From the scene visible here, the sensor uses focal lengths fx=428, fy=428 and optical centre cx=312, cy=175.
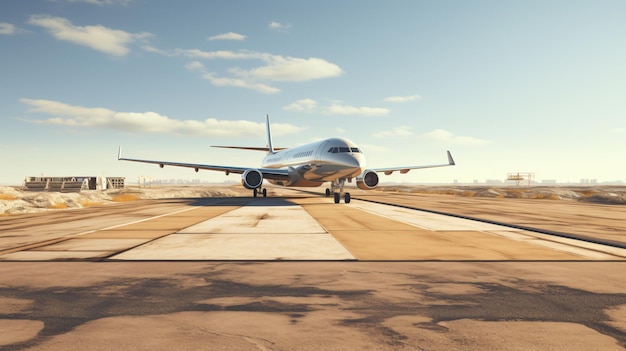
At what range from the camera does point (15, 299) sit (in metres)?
4.96

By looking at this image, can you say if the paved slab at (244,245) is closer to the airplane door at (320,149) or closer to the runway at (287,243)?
the runway at (287,243)

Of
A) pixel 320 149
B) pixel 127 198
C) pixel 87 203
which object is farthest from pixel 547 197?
pixel 87 203

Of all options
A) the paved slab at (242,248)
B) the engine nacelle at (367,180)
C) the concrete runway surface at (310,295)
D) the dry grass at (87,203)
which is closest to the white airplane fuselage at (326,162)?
the engine nacelle at (367,180)

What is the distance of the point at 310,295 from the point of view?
17.2 feet

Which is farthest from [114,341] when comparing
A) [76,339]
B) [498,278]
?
[498,278]

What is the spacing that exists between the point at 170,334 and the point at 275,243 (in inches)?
240

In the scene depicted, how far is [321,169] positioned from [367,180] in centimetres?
385

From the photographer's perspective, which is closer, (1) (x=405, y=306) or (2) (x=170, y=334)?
(2) (x=170, y=334)

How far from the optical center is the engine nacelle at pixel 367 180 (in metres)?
30.8

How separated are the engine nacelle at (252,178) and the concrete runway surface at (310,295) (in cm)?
2144

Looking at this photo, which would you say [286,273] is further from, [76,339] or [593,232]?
[593,232]

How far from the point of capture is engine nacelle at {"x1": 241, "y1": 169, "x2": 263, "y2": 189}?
104ft

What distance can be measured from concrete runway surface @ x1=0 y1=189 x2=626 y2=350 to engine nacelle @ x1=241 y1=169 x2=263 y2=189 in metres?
21.4

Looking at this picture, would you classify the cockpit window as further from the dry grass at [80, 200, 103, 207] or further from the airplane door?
the dry grass at [80, 200, 103, 207]
